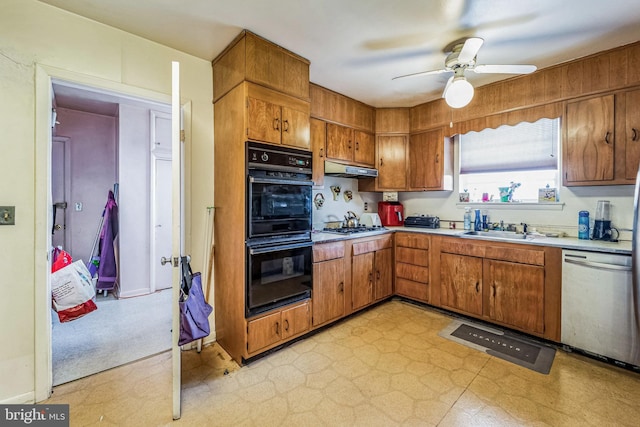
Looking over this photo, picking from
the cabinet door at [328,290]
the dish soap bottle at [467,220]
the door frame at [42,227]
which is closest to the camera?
the door frame at [42,227]

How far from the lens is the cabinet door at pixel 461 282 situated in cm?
290

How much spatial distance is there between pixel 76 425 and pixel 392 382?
1.98m

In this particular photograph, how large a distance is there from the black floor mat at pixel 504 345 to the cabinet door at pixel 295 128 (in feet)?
7.56

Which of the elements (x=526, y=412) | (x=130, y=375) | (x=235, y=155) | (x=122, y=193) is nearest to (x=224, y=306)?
(x=130, y=375)

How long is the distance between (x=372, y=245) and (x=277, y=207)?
1.42 m

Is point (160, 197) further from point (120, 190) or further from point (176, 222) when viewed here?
point (176, 222)

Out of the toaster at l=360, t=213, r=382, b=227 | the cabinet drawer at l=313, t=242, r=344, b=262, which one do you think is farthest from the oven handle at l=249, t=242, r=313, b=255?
the toaster at l=360, t=213, r=382, b=227

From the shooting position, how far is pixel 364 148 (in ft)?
12.1

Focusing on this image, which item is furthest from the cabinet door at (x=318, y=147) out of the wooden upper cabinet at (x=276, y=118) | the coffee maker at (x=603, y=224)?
the coffee maker at (x=603, y=224)

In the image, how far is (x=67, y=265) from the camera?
2.37m

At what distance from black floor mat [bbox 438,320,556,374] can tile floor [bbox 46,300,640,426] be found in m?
0.08

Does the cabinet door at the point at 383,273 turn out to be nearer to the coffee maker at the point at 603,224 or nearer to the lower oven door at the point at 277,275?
the lower oven door at the point at 277,275

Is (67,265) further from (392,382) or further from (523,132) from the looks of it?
(523,132)

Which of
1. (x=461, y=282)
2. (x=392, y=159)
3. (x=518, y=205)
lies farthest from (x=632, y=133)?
(x=392, y=159)
